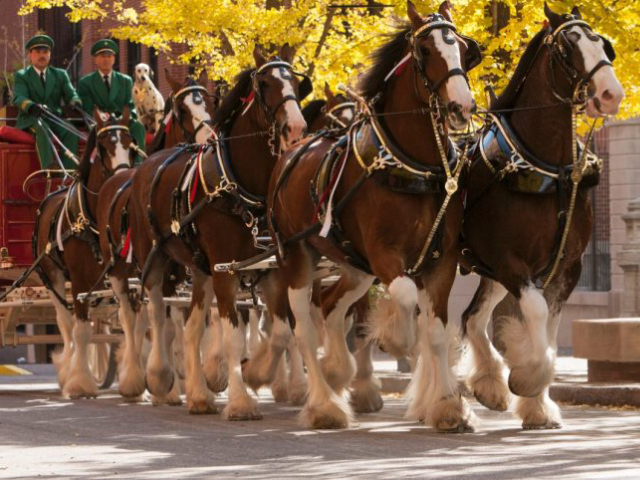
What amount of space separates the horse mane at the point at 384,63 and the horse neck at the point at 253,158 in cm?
199

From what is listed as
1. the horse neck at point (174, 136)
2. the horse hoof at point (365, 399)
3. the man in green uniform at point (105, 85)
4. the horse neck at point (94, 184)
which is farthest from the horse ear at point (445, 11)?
the man in green uniform at point (105, 85)

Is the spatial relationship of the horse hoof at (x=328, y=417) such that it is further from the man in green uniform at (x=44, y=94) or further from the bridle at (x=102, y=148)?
the man in green uniform at (x=44, y=94)

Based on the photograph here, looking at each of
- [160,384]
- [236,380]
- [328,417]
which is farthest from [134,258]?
[328,417]

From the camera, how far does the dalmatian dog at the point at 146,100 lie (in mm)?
19750

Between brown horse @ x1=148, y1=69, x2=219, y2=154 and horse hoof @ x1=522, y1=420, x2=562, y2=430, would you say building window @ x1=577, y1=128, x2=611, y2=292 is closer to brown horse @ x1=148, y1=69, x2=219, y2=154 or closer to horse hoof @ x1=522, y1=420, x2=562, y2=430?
brown horse @ x1=148, y1=69, x2=219, y2=154

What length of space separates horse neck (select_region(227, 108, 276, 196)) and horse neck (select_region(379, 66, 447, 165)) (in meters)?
2.20

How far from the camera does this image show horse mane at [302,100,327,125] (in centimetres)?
1592

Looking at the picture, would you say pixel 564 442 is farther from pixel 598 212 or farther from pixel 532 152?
pixel 598 212

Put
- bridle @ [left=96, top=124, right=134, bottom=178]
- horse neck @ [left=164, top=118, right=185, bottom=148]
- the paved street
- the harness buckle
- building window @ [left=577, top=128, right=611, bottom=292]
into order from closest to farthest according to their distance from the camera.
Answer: the paved street, the harness buckle, horse neck @ [left=164, top=118, right=185, bottom=148], bridle @ [left=96, top=124, right=134, bottom=178], building window @ [left=577, top=128, right=611, bottom=292]

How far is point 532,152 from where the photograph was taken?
12312mm

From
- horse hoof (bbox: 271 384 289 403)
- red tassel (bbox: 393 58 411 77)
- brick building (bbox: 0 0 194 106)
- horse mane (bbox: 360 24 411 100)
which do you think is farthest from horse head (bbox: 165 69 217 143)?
brick building (bbox: 0 0 194 106)

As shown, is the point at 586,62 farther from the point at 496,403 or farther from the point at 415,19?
the point at 496,403

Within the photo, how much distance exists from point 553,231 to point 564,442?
1515mm

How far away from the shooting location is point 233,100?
14711 mm
